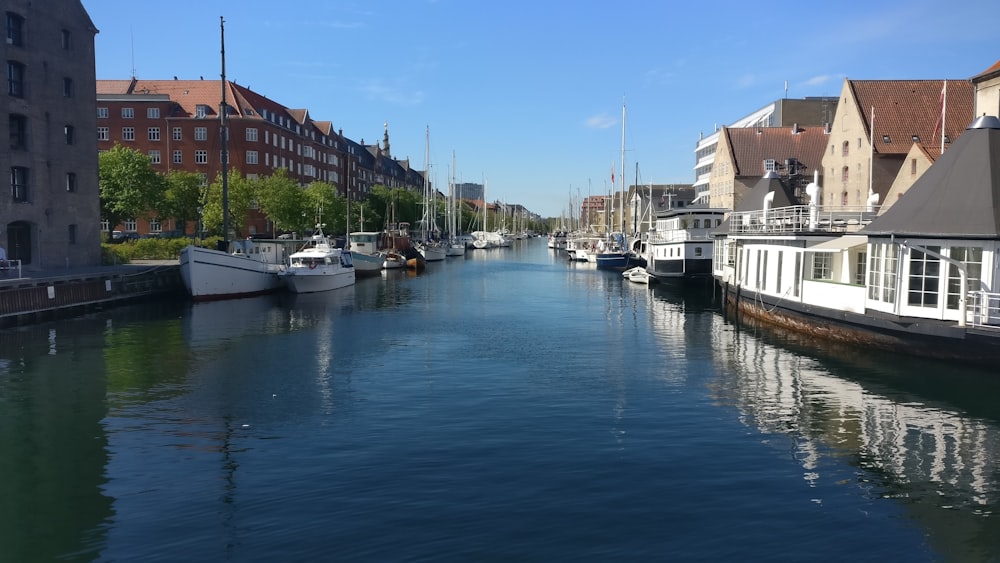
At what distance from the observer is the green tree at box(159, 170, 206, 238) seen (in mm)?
79688

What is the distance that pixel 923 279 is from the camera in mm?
25141

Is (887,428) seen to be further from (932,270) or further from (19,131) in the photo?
(19,131)

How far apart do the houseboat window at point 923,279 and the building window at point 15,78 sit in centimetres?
4974

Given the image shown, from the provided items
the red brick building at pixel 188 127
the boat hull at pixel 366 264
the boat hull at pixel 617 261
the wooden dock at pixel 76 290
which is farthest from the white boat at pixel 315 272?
the red brick building at pixel 188 127

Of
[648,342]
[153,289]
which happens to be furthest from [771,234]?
[153,289]

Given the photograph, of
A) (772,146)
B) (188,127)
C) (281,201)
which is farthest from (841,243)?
(188,127)

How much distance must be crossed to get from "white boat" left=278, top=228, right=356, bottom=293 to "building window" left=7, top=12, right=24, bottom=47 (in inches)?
861

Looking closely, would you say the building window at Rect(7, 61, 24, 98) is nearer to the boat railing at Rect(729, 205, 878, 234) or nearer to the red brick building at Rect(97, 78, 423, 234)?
the boat railing at Rect(729, 205, 878, 234)

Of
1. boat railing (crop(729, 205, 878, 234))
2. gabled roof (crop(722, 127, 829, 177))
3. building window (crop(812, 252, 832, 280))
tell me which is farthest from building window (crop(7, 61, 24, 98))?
gabled roof (crop(722, 127, 829, 177))

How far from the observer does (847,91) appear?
6575 centimetres

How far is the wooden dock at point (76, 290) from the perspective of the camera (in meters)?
35.6

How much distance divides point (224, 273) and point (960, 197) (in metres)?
42.1

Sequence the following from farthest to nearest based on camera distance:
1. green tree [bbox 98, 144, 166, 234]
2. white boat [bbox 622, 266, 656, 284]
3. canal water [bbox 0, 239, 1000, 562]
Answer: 1. green tree [bbox 98, 144, 166, 234]
2. white boat [bbox 622, 266, 656, 284]
3. canal water [bbox 0, 239, 1000, 562]

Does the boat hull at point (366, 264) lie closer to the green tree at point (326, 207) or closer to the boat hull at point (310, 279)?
the green tree at point (326, 207)
